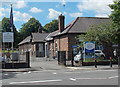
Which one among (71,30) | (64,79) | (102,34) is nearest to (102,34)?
(102,34)

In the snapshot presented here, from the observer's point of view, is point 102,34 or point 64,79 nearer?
point 64,79

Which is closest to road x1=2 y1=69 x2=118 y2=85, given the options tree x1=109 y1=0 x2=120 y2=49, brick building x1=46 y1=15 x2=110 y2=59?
tree x1=109 y1=0 x2=120 y2=49

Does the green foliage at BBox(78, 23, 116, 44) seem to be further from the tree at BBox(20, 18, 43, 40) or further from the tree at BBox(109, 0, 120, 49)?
the tree at BBox(20, 18, 43, 40)

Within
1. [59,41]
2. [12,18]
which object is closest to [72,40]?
[59,41]

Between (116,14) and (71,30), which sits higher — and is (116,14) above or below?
above

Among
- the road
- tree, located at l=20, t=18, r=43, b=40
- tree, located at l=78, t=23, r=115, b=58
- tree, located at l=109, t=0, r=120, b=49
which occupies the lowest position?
the road

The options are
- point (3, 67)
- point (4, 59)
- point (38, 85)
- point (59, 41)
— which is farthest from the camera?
point (59, 41)

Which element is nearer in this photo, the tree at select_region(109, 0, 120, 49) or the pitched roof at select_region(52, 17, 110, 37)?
the tree at select_region(109, 0, 120, 49)

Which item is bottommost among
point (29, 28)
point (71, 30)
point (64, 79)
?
point (64, 79)

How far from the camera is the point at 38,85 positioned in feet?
38.2

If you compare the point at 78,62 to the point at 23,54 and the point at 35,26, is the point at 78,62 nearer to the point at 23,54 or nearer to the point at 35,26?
the point at 23,54

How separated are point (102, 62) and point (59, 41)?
65.1ft

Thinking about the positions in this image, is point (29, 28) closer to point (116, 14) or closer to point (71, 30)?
point (71, 30)

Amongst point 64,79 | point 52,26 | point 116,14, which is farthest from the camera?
point 52,26
